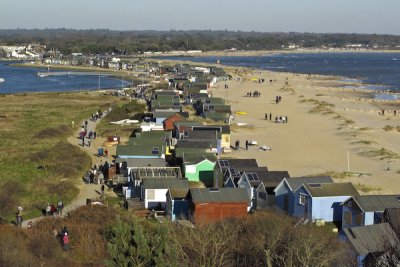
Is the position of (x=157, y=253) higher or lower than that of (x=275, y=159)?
higher

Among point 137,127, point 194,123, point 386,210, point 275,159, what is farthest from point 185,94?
point 386,210

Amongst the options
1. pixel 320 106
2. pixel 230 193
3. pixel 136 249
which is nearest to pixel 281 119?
pixel 320 106

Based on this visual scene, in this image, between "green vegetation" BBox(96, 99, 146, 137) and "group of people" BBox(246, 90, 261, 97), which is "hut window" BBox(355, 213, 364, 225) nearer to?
"green vegetation" BBox(96, 99, 146, 137)

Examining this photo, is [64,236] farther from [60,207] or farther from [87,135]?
[87,135]

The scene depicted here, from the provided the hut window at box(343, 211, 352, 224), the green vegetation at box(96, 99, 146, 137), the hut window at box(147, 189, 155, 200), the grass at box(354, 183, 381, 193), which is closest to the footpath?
the green vegetation at box(96, 99, 146, 137)

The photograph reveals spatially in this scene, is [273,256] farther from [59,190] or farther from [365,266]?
[59,190]
